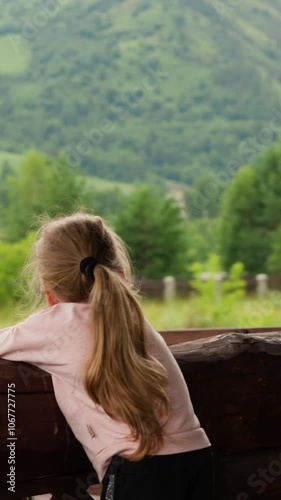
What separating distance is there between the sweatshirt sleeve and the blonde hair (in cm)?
5

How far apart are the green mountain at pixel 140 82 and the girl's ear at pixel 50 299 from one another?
12.5 meters

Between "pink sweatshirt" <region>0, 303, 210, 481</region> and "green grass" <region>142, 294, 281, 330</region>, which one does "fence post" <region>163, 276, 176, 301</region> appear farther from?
"pink sweatshirt" <region>0, 303, 210, 481</region>

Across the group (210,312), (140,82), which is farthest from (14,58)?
(210,312)

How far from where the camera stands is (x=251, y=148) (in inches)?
613

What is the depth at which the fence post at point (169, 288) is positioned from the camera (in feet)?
32.0

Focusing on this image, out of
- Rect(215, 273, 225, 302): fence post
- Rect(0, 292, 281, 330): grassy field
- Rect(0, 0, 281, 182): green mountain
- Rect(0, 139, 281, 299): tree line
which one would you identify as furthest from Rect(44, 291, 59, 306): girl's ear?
Rect(0, 0, 281, 182): green mountain

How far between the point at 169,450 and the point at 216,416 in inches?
5.8

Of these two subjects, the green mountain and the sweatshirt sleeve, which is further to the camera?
the green mountain

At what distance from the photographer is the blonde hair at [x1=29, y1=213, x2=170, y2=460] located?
1068mm

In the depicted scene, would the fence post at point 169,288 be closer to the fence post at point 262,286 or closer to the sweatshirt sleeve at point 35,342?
the fence post at point 262,286

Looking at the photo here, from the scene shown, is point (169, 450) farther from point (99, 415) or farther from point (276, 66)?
point (276, 66)

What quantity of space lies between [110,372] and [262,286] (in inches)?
392

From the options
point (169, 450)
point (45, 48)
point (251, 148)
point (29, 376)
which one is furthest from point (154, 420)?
point (45, 48)

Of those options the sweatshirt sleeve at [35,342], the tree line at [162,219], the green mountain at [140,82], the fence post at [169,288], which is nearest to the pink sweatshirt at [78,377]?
the sweatshirt sleeve at [35,342]
